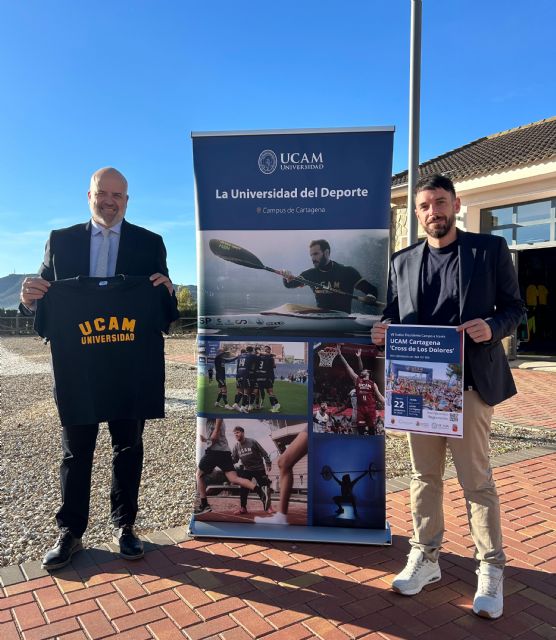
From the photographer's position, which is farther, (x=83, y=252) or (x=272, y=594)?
(x=83, y=252)

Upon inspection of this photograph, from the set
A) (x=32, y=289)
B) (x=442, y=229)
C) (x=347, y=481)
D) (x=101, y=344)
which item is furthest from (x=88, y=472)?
(x=442, y=229)

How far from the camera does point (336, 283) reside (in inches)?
128

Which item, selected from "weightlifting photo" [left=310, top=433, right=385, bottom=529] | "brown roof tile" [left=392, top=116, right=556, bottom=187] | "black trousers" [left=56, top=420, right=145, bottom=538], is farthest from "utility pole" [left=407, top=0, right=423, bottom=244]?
"brown roof tile" [left=392, top=116, right=556, bottom=187]

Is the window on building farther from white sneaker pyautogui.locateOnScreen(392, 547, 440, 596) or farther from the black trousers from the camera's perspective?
the black trousers

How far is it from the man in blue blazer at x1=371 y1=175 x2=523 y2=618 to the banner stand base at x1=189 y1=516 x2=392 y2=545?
49 centimetres

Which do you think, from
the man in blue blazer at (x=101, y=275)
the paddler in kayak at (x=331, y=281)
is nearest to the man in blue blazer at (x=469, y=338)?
the paddler in kayak at (x=331, y=281)

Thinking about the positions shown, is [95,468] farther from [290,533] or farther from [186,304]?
[186,304]

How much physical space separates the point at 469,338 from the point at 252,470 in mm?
1662

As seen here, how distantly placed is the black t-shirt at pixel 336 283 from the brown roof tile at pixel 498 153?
1020cm

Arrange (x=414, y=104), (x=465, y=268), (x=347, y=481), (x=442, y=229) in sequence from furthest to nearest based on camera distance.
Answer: (x=414, y=104)
(x=347, y=481)
(x=442, y=229)
(x=465, y=268)

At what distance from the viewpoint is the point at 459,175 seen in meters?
13.5

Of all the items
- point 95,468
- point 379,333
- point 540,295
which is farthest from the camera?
point 540,295

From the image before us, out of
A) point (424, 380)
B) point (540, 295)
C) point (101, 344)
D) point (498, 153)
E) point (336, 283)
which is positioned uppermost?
point (498, 153)

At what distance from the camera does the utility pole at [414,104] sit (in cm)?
538
